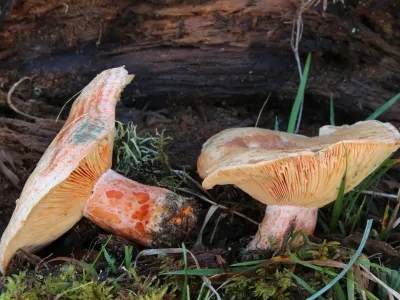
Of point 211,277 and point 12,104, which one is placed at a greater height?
point 12,104

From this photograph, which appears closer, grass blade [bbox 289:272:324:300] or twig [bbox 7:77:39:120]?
grass blade [bbox 289:272:324:300]

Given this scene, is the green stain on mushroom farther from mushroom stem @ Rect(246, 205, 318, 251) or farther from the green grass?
mushroom stem @ Rect(246, 205, 318, 251)

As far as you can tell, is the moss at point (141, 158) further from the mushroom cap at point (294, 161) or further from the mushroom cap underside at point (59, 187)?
the mushroom cap at point (294, 161)

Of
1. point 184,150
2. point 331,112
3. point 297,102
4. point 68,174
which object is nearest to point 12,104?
point 184,150

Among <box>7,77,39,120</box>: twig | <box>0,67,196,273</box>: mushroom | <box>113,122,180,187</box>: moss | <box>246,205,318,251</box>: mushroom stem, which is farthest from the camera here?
<box>7,77,39,120</box>: twig

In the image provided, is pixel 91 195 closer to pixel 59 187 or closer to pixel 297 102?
pixel 59 187

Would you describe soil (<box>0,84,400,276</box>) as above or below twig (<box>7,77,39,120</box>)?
below

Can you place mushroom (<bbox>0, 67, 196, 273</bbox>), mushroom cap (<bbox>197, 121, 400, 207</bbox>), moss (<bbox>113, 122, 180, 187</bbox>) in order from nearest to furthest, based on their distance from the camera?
mushroom cap (<bbox>197, 121, 400, 207</bbox>) < mushroom (<bbox>0, 67, 196, 273</bbox>) < moss (<bbox>113, 122, 180, 187</bbox>)

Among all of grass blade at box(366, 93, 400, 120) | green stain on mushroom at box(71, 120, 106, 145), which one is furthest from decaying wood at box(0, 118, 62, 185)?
grass blade at box(366, 93, 400, 120)
